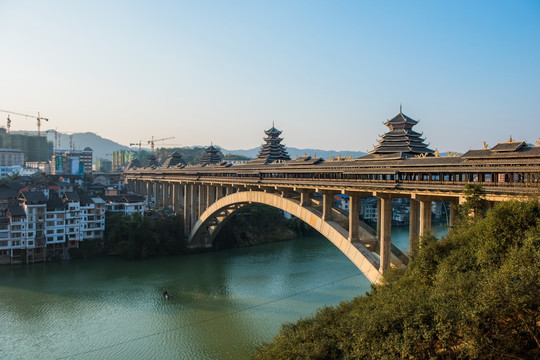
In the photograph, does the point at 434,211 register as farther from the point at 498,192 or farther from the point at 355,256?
the point at 498,192

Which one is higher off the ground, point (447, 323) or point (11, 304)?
point (447, 323)

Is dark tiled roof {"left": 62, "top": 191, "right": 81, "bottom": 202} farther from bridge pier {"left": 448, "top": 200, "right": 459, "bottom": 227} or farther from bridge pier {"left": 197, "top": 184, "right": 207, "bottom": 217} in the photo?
bridge pier {"left": 448, "top": 200, "right": 459, "bottom": 227}

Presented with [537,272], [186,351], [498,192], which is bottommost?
[186,351]

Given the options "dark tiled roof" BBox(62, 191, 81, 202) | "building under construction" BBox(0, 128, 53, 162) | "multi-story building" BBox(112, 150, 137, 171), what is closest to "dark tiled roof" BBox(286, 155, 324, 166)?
"dark tiled roof" BBox(62, 191, 81, 202)

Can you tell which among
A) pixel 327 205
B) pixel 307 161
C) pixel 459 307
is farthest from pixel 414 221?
pixel 307 161

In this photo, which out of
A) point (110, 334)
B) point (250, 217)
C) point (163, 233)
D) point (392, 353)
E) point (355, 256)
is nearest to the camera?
point (392, 353)

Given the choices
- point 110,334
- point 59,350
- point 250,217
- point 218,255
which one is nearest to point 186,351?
point 110,334

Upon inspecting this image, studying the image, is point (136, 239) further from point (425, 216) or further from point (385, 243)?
point (425, 216)
